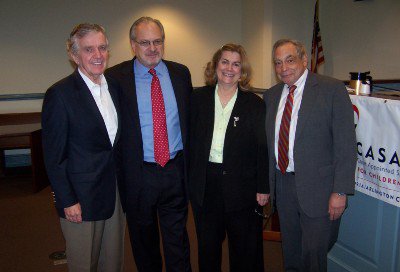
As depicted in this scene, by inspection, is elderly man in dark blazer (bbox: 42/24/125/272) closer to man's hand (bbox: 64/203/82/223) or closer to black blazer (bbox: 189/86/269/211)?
man's hand (bbox: 64/203/82/223)

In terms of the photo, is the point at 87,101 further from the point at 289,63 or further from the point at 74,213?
the point at 289,63

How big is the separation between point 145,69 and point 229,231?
1.10 meters

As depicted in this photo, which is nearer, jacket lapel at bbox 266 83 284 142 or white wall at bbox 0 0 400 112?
jacket lapel at bbox 266 83 284 142

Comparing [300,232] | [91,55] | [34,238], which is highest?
[91,55]

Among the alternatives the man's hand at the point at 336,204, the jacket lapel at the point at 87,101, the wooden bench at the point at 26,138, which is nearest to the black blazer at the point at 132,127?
the jacket lapel at the point at 87,101

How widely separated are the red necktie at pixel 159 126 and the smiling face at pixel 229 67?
0.38 meters

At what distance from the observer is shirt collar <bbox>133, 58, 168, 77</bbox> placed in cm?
205

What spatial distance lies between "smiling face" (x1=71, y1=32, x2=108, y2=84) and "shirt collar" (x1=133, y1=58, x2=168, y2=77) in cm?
31

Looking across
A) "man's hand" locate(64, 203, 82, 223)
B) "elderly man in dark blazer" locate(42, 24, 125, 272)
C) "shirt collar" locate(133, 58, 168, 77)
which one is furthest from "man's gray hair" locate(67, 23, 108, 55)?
"man's hand" locate(64, 203, 82, 223)

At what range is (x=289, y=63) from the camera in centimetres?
186

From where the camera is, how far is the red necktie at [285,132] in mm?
1872

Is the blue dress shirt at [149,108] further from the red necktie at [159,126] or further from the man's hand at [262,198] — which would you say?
the man's hand at [262,198]

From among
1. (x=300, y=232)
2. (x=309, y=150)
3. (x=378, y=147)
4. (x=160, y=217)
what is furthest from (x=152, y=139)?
(x=378, y=147)

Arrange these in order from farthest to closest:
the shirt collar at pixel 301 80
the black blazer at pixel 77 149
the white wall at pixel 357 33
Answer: the white wall at pixel 357 33 → the shirt collar at pixel 301 80 → the black blazer at pixel 77 149
